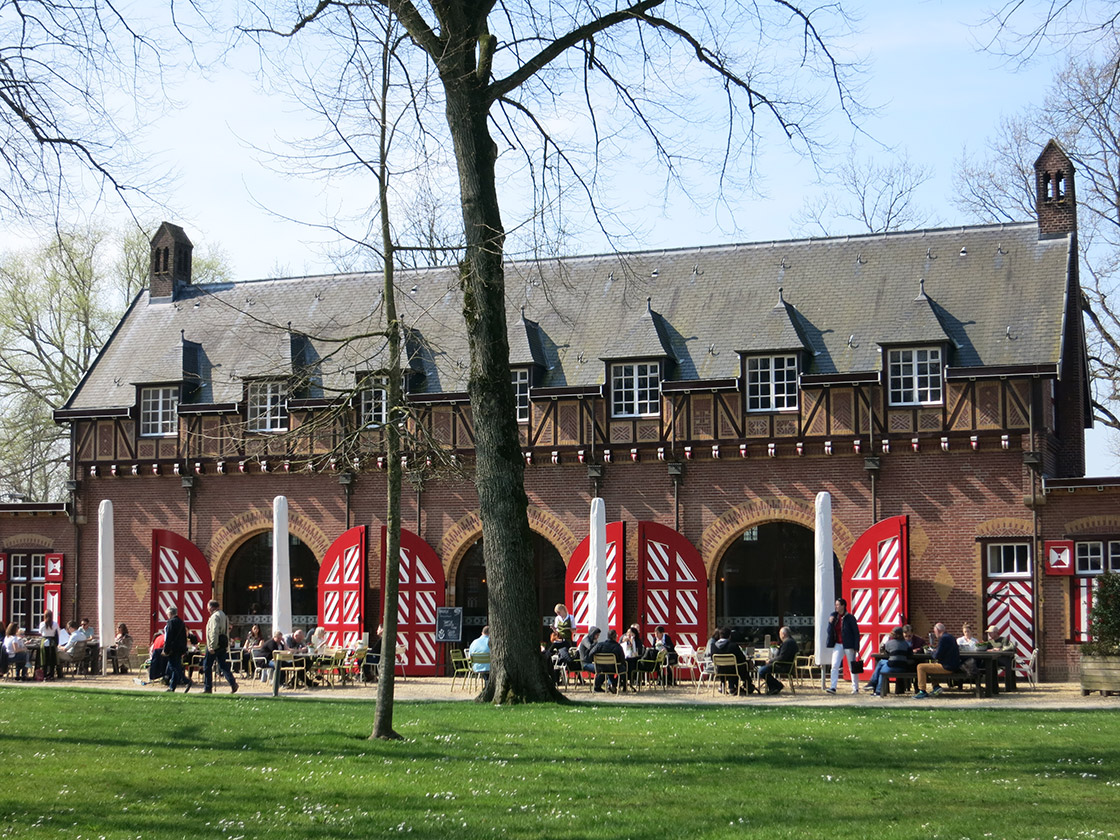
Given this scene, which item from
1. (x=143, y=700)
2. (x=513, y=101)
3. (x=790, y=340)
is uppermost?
(x=513, y=101)

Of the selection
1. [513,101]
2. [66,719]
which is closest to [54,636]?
[66,719]

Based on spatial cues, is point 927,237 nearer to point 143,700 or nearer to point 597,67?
point 597,67

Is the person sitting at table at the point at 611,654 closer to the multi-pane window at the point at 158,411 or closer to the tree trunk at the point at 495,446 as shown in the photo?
the tree trunk at the point at 495,446

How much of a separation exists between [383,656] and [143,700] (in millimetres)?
5910

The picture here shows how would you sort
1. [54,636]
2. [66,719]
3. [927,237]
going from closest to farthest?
[66,719]
[54,636]
[927,237]

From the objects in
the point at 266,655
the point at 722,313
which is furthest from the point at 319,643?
the point at 722,313

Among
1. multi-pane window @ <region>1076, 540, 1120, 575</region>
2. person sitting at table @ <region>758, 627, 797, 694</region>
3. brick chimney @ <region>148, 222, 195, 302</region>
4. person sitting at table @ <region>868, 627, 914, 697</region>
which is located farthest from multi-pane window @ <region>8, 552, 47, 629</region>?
multi-pane window @ <region>1076, 540, 1120, 575</region>

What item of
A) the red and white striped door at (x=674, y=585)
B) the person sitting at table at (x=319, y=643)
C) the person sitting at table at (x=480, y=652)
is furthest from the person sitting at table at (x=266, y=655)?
the red and white striped door at (x=674, y=585)

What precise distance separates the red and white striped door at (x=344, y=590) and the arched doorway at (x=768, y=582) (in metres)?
6.91

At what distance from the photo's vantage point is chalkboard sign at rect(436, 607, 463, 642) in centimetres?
2372

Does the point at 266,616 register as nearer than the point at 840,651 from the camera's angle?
No

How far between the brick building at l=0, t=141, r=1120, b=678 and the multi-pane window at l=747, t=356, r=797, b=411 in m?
0.05

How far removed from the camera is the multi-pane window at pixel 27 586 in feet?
98.4

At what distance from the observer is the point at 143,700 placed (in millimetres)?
16906
